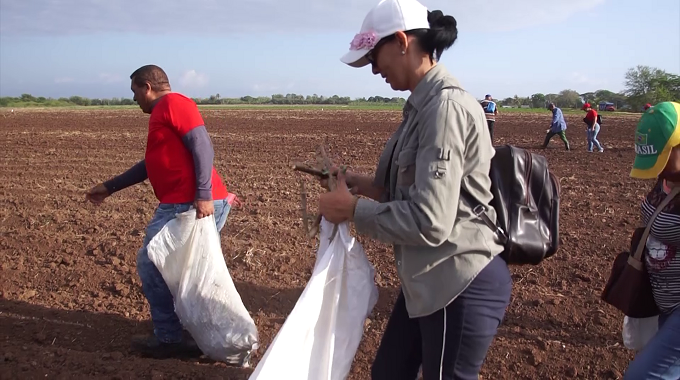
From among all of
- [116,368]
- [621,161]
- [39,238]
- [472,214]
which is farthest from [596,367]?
[621,161]

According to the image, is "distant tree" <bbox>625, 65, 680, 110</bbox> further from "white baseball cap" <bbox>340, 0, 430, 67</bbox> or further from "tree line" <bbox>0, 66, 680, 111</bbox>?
"white baseball cap" <bbox>340, 0, 430, 67</bbox>

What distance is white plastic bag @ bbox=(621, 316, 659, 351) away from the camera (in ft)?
7.86

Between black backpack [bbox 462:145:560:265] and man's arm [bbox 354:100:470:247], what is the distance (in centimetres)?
25

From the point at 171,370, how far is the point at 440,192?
232 cm

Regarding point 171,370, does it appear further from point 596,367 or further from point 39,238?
point 39,238

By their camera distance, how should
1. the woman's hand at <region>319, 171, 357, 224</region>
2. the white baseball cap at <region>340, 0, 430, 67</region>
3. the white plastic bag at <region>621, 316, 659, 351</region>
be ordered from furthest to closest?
the white plastic bag at <region>621, 316, 659, 351</region> < the woman's hand at <region>319, 171, 357, 224</region> < the white baseball cap at <region>340, 0, 430, 67</region>

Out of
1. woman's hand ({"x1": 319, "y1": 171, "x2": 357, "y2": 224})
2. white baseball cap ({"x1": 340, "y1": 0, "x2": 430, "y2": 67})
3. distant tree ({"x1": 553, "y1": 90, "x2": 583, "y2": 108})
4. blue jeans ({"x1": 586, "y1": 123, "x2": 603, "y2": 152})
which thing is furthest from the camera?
distant tree ({"x1": 553, "y1": 90, "x2": 583, "y2": 108})

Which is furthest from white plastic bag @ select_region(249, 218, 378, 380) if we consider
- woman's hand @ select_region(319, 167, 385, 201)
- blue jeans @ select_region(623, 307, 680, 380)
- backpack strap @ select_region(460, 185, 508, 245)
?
blue jeans @ select_region(623, 307, 680, 380)

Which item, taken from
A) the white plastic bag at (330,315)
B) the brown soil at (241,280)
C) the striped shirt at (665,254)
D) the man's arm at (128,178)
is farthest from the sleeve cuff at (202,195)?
the striped shirt at (665,254)

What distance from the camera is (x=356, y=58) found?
180 centimetres

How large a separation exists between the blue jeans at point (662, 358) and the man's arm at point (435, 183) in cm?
100

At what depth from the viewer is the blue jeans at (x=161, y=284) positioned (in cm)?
339

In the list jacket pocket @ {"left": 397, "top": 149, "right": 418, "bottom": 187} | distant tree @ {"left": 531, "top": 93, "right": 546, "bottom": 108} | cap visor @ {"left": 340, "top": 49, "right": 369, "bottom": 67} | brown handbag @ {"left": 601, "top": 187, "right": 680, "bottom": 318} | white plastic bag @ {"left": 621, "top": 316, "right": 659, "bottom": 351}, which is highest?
cap visor @ {"left": 340, "top": 49, "right": 369, "bottom": 67}

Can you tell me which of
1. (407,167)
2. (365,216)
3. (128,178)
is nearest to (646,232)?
(407,167)
